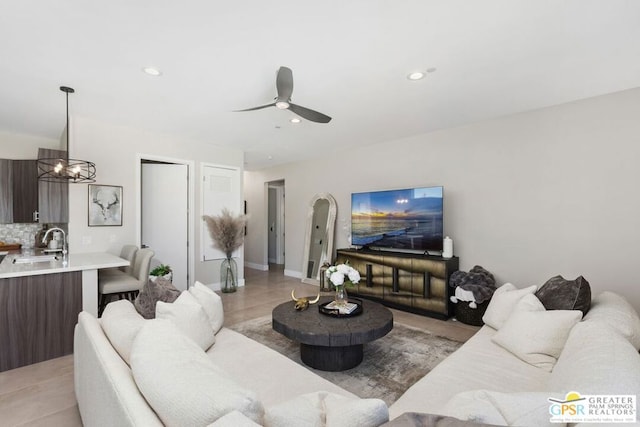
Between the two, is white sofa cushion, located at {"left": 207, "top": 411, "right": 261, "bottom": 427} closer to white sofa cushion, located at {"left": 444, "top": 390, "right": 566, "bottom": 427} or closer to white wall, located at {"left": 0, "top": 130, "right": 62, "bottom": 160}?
white sofa cushion, located at {"left": 444, "top": 390, "right": 566, "bottom": 427}

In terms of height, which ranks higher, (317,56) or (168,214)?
(317,56)

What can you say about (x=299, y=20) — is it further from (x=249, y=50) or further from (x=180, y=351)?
(x=180, y=351)

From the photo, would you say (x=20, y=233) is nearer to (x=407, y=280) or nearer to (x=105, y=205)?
(x=105, y=205)

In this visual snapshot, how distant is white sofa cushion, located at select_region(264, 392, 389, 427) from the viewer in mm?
876

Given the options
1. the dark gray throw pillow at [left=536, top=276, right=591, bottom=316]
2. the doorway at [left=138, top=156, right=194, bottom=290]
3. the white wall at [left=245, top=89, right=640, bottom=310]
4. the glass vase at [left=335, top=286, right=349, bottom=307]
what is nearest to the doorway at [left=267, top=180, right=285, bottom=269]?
the doorway at [left=138, top=156, right=194, bottom=290]

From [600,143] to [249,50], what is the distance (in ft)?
12.8

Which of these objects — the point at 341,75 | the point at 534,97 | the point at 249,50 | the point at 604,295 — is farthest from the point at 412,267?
the point at 249,50

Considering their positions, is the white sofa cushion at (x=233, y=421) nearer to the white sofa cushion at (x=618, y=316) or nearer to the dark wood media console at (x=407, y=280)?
the white sofa cushion at (x=618, y=316)

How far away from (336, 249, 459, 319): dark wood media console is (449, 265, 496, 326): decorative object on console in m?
0.14

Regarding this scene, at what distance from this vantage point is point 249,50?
7.95 feet

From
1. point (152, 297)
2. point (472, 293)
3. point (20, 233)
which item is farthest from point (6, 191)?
point (472, 293)

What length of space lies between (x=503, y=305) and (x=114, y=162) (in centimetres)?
522

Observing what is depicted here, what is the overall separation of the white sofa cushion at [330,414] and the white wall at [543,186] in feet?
12.5

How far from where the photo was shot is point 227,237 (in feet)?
17.3
